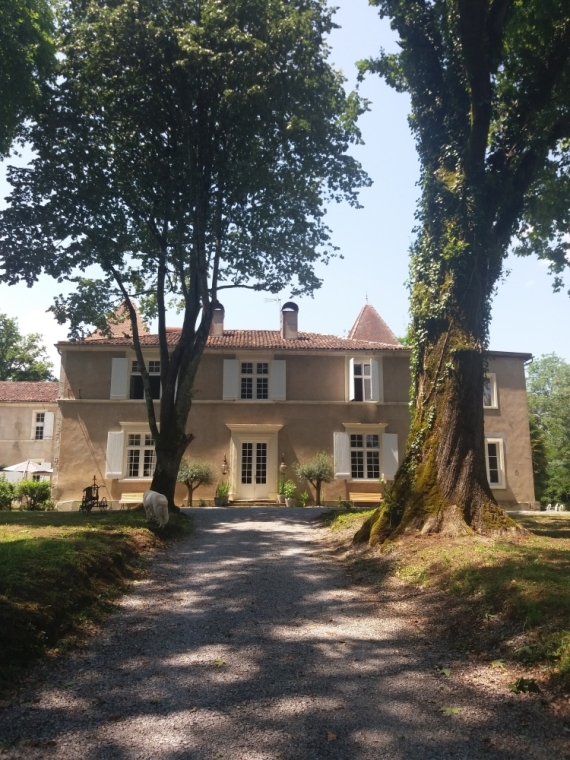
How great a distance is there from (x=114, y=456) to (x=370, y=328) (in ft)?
41.3

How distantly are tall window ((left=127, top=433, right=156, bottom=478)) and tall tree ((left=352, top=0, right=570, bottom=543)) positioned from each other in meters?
13.3

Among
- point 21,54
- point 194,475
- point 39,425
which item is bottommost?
point 194,475

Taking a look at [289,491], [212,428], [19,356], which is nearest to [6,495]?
[212,428]

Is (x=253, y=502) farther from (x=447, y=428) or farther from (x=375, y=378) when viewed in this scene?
(x=447, y=428)

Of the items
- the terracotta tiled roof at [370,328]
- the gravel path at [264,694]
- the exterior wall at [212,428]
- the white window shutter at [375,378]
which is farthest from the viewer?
the terracotta tiled roof at [370,328]

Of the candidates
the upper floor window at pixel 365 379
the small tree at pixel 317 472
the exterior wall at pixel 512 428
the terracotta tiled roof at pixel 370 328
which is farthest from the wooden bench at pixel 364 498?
the terracotta tiled roof at pixel 370 328

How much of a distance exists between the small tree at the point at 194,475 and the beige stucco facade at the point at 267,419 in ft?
1.76

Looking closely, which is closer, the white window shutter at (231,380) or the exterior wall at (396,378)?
the white window shutter at (231,380)

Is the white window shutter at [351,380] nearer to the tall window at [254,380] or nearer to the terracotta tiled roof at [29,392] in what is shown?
the tall window at [254,380]

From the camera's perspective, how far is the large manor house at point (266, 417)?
2120 centimetres

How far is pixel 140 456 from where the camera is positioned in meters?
21.4

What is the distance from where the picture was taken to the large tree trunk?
8438 millimetres

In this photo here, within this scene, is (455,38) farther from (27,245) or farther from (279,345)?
(279,345)

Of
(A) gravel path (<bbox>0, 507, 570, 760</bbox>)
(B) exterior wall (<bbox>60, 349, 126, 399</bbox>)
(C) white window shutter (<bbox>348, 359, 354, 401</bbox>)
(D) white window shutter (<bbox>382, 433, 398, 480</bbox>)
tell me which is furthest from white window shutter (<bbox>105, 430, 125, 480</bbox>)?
(A) gravel path (<bbox>0, 507, 570, 760</bbox>)
